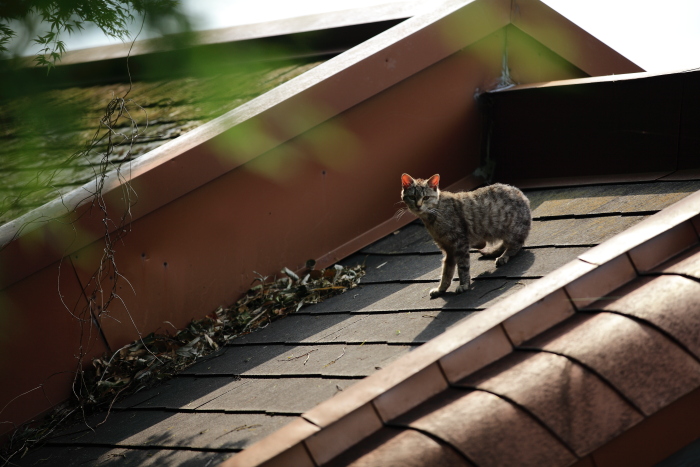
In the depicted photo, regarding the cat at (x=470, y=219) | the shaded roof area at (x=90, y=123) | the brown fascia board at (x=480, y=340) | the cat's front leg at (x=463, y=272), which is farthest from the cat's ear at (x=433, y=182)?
the brown fascia board at (x=480, y=340)

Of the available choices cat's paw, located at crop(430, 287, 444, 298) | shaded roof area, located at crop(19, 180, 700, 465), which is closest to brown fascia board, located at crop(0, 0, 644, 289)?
shaded roof area, located at crop(19, 180, 700, 465)

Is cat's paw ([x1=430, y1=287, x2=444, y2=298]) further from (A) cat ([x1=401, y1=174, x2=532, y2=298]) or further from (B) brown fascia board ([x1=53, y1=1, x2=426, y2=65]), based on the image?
(B) brown fascia board ([x1=53, y1=1, x2=426, y2=65])

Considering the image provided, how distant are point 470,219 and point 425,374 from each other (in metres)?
2.31

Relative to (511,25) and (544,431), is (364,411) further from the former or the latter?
(511,25)

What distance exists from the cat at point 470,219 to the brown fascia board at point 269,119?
81 cm

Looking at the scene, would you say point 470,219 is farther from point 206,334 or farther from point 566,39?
point 566,39

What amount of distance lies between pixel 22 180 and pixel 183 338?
1.28 m

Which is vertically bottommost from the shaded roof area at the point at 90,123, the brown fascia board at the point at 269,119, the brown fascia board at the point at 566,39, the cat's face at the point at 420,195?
the cat's face at the point at 420,195

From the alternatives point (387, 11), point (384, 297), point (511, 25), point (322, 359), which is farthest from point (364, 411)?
point (387, 11)

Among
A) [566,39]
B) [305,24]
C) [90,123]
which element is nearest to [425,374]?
[90,123]

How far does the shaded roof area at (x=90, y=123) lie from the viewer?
2.81 metres

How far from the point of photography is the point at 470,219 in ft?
14.6

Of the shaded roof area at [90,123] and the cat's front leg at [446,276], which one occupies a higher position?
the shaded roof area at [90,123]

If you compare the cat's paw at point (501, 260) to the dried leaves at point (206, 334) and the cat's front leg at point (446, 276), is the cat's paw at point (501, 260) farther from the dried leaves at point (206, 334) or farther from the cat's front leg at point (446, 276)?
the dried leaves at point (206, 334)
